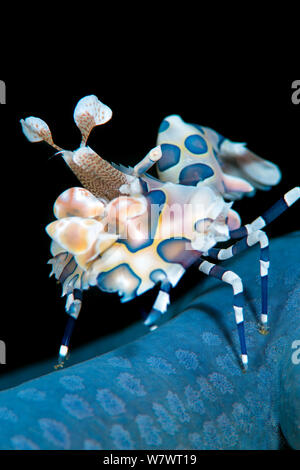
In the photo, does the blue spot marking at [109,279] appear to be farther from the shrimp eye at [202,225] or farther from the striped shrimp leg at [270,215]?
the striped shrimp leg at [270,215]

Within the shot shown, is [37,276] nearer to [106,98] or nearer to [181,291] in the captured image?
[181,291]

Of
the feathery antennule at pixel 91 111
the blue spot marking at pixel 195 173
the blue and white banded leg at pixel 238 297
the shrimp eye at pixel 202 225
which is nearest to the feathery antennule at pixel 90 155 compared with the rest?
the feathery antennule at pixel 91 111

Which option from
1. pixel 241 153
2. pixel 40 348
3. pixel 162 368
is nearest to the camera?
pixel 162 368

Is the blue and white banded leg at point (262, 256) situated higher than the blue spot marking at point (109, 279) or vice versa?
the blue spot marking at point (109, 279)

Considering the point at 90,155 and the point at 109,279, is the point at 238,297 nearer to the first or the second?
the point at 109,279

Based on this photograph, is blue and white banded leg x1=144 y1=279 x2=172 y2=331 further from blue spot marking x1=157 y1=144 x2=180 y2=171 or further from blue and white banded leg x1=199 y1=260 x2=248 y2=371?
blue spot marking x1=157 y1=144 x2=180 y2=171

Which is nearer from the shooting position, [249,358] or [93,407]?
[93,407]

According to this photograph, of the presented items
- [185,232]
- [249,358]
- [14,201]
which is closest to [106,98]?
[14,201]
